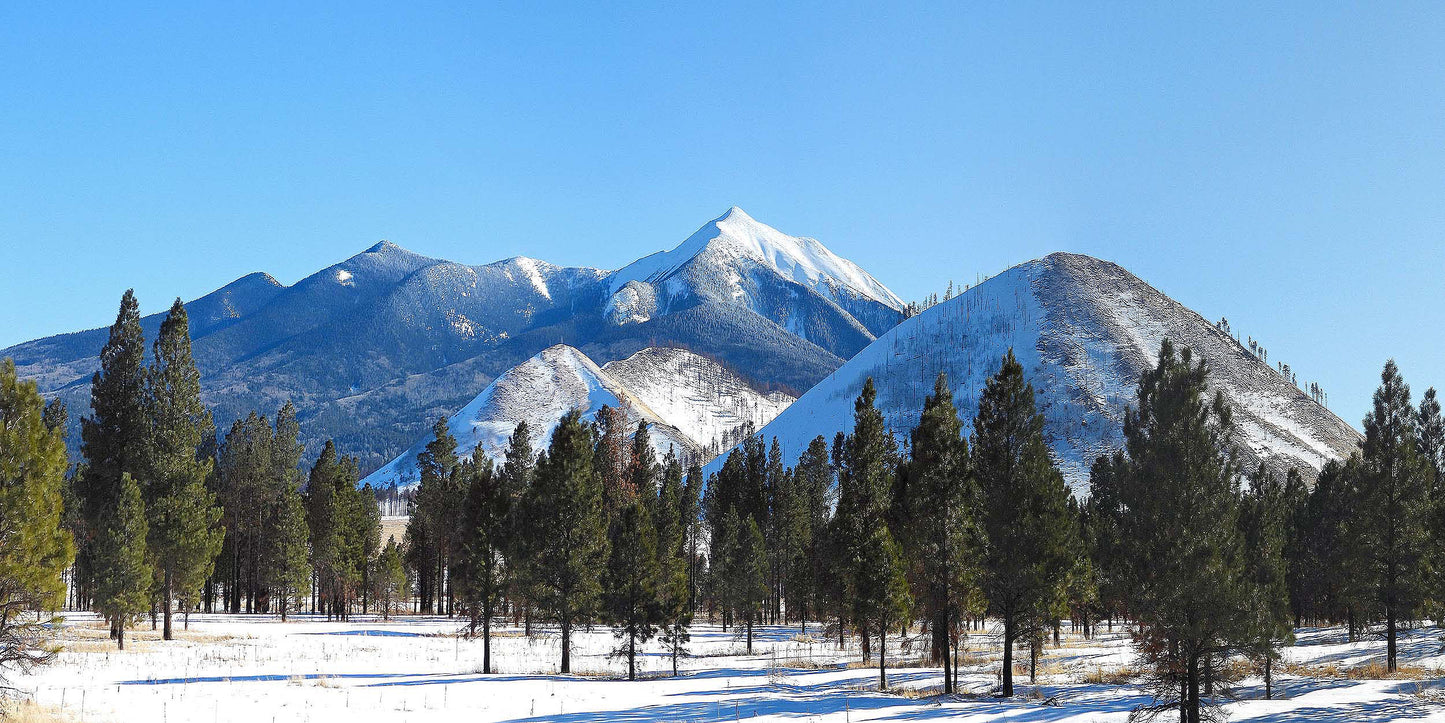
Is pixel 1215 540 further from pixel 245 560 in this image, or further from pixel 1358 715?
pixel 245 560

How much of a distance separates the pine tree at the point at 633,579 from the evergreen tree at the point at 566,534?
128 cm

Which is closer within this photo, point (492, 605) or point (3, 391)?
point (3, 391)

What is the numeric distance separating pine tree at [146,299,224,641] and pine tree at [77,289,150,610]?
2.26 feet

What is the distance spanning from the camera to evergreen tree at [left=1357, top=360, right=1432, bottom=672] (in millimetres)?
47781

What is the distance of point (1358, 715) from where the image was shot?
31.9 meters

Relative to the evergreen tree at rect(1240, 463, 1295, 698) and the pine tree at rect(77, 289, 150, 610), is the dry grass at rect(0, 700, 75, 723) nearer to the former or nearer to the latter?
the pine tree at rect(77, 289, 150, 610)

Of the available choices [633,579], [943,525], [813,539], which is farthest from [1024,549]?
[813,539]

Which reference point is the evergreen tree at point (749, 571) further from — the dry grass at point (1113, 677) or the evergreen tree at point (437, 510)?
the dry grass at point (1113, 677)

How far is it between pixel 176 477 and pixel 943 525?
44.0 metres

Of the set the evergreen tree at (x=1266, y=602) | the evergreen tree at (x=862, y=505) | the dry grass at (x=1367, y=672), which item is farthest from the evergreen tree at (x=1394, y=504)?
the evergreen tree at (x=862, y=505)

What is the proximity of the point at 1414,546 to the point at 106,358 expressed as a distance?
73384 mm

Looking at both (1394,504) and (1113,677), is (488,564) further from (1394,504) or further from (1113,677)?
(1394,504)

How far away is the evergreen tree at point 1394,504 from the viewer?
47781mm

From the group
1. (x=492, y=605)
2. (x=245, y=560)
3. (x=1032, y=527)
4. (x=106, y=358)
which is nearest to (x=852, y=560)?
(x=1032, y=527)
